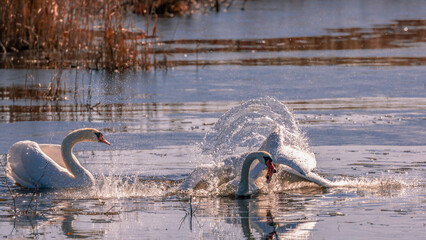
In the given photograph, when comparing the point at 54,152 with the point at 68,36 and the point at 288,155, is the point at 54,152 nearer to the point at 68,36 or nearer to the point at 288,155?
the point at 288,155

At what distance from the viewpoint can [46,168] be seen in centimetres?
848

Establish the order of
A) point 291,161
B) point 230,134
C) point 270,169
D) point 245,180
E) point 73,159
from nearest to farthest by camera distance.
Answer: point 270,169, point 245,180, point 291,161, point 73,159, point 230,134

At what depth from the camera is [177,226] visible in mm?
6410

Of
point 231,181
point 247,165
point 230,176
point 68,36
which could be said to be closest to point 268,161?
point 247,165

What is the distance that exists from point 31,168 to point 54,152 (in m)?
0.79

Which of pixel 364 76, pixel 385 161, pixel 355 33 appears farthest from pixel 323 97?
pixel 355 33

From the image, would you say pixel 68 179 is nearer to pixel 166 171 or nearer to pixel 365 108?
pixel 166 171

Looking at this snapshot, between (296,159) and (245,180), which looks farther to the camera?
(296,159)

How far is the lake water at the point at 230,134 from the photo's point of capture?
654 cm

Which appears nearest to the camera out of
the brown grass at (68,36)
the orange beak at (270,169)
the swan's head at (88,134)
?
the orange beak at (270,169)

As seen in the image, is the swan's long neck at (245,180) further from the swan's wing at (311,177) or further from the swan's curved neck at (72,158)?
the swan's curved neck at (72,158)

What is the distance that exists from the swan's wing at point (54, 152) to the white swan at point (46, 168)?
384 mm

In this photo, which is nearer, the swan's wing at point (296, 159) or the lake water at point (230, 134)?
the lake water at point (230, 134)

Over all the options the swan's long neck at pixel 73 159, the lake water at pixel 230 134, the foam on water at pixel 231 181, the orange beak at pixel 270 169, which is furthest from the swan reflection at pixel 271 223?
the swan's long neck at pixel 73 159
